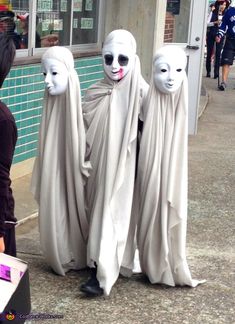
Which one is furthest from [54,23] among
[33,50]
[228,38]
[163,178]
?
[228,38]

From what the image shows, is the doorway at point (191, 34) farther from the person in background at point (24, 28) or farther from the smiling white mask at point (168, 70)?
the smiling white mask at point (168, 70)

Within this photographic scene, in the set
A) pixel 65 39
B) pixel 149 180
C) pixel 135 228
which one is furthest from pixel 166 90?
pixel 65 39

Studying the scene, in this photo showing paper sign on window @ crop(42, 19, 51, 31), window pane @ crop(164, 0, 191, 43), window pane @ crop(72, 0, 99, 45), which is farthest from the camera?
window pane @ crop(164, 0, 191, 43)

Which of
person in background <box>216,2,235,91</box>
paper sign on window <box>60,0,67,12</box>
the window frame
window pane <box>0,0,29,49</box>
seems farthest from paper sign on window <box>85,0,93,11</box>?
person in background <box>216,2,235,91</box>

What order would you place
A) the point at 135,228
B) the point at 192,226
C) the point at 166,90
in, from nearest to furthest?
the point at 166,90 < the point at 135,228 < the point at 192,226

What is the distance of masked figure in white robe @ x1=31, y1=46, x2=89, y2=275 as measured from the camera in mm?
3617

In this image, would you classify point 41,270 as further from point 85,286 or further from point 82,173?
point 82,173

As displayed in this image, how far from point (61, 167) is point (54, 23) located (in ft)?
9.99

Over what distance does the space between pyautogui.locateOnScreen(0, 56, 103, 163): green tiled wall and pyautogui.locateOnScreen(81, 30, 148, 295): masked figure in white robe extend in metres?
2.02

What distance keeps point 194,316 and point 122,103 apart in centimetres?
129

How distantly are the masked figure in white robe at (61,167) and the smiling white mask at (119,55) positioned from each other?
21 centimetres

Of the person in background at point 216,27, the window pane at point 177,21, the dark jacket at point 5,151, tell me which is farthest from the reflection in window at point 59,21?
the person in background at point 216,27

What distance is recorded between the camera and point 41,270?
4129 mm

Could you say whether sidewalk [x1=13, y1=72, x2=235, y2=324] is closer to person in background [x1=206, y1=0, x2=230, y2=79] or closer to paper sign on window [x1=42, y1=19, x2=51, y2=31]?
paper sign on window [x1=42, y1=19, x2=51, y2=31]
